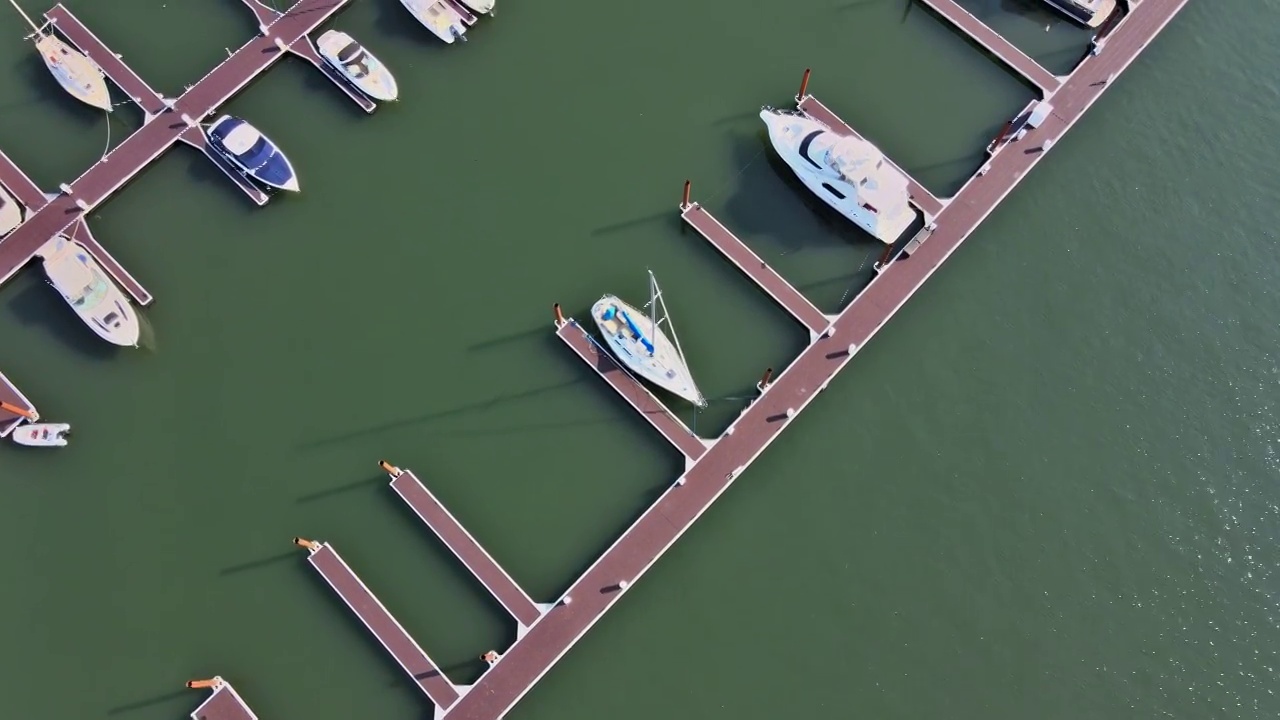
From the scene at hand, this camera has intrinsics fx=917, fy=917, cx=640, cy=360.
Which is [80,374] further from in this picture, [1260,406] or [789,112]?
[1260,406]

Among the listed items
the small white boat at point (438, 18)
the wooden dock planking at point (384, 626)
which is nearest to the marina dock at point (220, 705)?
the wooden dock planking at point (384, 626)

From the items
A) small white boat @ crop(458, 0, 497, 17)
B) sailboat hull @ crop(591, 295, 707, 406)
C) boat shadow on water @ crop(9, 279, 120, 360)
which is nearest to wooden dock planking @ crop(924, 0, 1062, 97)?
small white boat @ crop(458, 0, 497, 17)

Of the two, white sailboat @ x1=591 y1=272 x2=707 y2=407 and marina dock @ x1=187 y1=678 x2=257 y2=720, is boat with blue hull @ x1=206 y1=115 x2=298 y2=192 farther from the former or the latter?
marina dock @ x1=187 y1=678 x2=257 y2=720

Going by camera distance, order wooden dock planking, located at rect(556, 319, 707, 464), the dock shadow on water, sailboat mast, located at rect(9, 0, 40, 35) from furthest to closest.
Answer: sailboat mast, located at rect(9, 0, 40, 35) → wooden dock planking, located at rect(556, 319, 707, 464) → the dock shadow on water

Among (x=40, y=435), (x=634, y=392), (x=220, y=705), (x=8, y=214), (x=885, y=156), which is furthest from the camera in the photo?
(x=885, y=156)

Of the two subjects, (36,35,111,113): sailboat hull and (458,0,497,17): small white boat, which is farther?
(458,0,497,17): small white boat

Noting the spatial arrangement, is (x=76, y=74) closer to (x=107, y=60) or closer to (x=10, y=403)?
(x=107, y=60)

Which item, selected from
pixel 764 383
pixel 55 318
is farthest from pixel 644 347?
pixel 55 318
